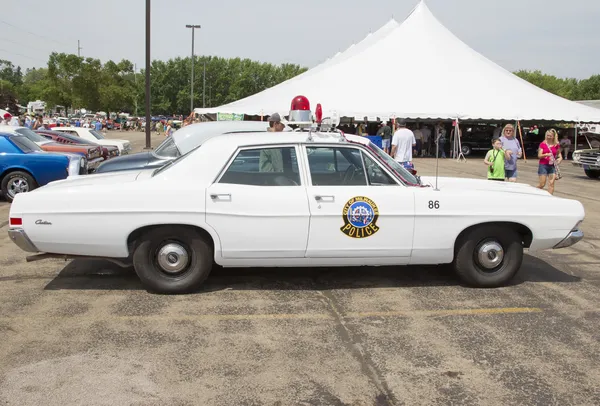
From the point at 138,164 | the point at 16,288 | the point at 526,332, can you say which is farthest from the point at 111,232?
the point at 138,164

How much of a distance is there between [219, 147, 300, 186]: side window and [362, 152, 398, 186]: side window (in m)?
0.68

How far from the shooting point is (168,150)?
32.2ft

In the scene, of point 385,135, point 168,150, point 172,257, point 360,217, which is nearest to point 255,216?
point 172,257

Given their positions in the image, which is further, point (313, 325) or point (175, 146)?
point (175, 146)

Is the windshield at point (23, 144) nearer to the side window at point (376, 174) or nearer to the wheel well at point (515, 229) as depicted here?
the side window at point (376, 174)

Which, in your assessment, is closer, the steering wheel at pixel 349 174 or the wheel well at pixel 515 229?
the steering wheel at pixel 349 174

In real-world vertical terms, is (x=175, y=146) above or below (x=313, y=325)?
above

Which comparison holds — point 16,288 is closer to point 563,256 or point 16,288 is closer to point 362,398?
point 362,398

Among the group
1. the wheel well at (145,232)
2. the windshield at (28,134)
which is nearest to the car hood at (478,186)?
the wheel well at (145,232)

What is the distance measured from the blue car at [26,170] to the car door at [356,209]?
279 inches

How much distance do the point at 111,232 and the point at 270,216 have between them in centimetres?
144

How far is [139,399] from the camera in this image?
343 cm

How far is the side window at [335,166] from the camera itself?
537cm

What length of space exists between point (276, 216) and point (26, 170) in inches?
294
